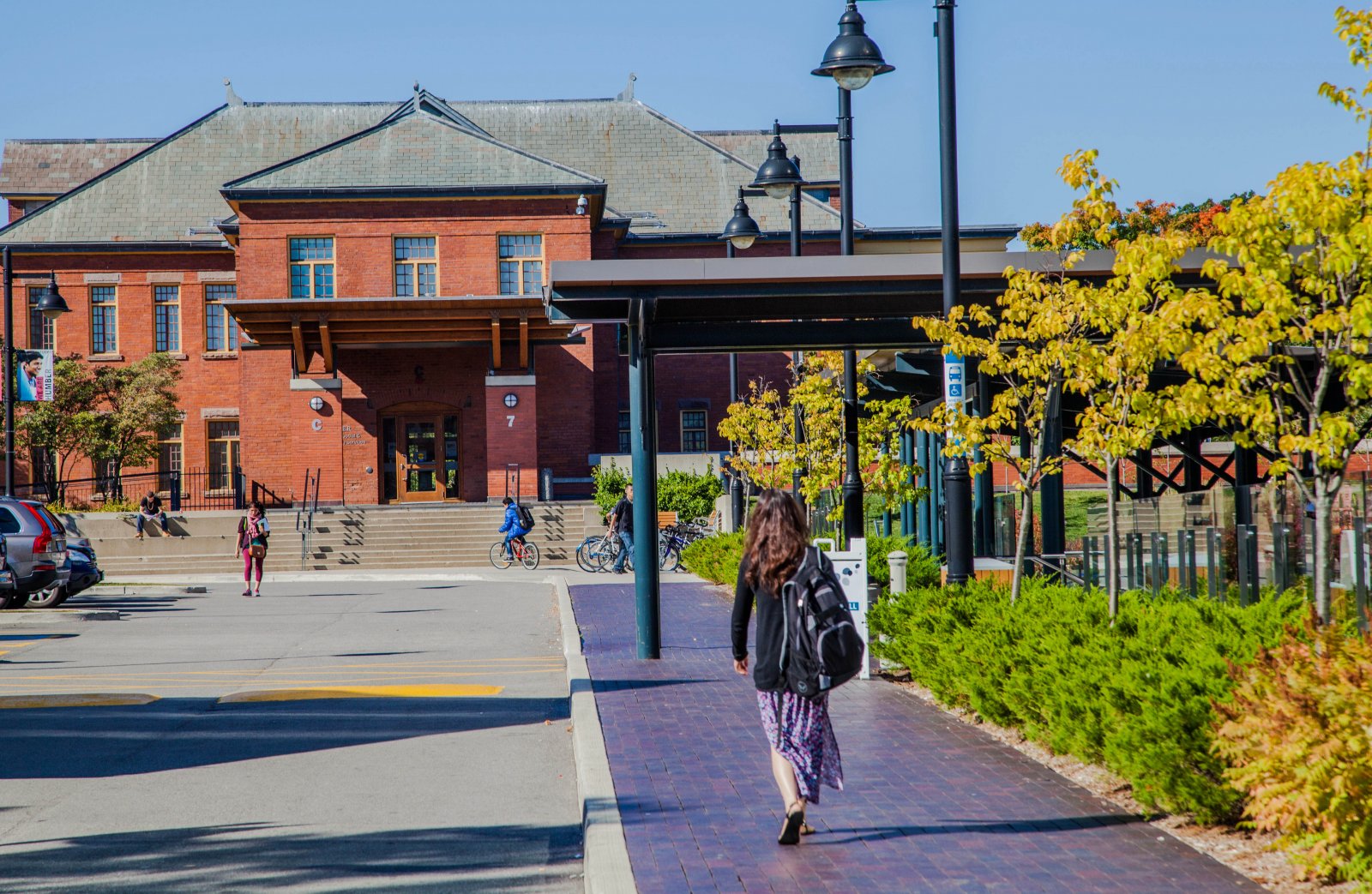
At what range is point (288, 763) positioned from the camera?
924cm

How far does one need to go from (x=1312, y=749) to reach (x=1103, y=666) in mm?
2227

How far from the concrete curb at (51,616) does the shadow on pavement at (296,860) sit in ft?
46.8

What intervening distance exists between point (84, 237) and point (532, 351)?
16367mm

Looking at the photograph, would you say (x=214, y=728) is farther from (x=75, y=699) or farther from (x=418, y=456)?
(x=418, y=456)

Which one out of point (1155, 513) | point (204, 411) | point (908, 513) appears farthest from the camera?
point (204, 411)

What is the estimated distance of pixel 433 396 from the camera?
41094 millimetres

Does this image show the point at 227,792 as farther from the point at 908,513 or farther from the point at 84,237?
the point at 84,237

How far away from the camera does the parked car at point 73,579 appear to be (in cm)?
2216

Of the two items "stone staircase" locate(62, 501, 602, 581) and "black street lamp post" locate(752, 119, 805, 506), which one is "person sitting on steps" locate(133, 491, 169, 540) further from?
"black street lamp post" locate(752, 119, 805, 506)

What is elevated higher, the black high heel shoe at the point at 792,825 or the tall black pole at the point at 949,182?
the tall black pole at the point at 949,182

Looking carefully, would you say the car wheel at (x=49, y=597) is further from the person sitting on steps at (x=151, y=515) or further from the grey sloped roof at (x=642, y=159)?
the grey sloped roof at (x=642, y=159)

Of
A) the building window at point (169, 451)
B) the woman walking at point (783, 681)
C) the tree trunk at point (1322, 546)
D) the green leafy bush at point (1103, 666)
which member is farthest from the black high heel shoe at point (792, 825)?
the building window at point (169, 451)

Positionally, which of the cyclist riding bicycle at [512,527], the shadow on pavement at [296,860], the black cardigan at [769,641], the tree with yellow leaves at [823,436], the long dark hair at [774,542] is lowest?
the shadow on pavement at [296,860]

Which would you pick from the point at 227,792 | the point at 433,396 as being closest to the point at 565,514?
the point at 433,396
